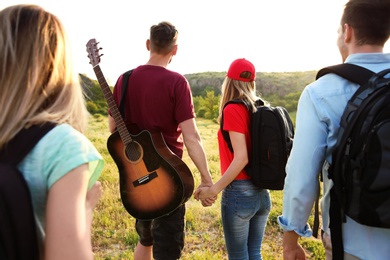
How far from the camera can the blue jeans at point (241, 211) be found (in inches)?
122

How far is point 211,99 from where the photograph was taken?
35188 millimetres

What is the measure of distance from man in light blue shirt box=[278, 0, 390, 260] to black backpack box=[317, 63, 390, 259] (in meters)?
0.12

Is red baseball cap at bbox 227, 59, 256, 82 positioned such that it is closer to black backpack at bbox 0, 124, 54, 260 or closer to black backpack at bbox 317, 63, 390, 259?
black backpack at bbox 317, 63, 390, 259

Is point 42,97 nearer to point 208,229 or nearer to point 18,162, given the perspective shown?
point 18,162

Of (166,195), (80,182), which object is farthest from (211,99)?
(80,182)

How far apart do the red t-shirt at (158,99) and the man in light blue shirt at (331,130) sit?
4.90 feet

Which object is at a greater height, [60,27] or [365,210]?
[60,27]

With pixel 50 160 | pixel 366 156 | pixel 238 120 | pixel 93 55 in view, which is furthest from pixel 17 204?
pixel 93 55

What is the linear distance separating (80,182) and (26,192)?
174mm

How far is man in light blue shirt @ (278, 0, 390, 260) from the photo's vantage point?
2.05 m

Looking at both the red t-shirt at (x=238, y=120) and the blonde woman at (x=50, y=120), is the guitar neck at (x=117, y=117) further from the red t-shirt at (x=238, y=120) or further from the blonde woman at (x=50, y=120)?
the blonde woman at (x=50, y=120)

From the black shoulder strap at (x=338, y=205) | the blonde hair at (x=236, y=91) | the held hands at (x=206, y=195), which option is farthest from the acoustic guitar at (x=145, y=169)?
the black shoulder strap at (x=338, y=205)

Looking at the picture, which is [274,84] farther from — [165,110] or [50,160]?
[50,160]

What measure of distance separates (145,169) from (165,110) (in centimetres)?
55
